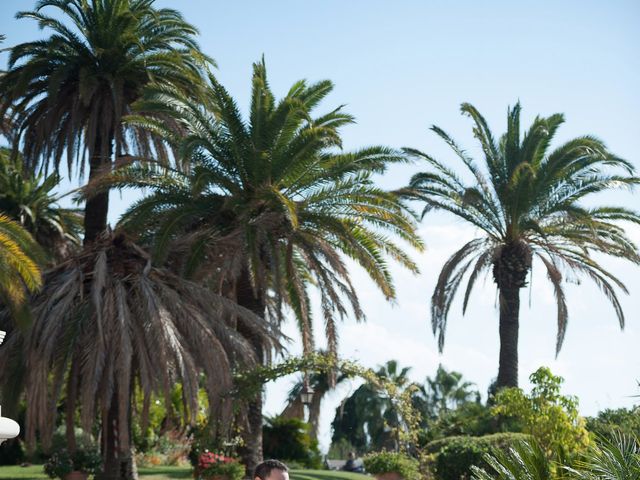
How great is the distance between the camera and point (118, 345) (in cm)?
2211

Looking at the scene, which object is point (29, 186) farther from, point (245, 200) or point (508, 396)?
point (508, 396)

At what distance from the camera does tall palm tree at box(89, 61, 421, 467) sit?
942 inches

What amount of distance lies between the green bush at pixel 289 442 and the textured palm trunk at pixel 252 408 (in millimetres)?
10600

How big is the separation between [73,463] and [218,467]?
4.12 m

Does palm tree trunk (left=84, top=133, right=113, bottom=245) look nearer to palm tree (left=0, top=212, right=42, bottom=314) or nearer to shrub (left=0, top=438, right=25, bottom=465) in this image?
palm tree (left=0, top=212, right=42, bottom=314)

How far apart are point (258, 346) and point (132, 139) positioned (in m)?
7.38

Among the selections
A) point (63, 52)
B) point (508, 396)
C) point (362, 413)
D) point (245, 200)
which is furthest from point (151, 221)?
point (362, 413)

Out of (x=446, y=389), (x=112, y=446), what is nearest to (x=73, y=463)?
(x=112, y=446)

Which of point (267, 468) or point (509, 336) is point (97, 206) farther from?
point (267, 468)

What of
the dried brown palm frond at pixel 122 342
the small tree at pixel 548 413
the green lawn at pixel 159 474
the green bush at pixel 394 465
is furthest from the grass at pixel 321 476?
the small tree at pixel 548 413

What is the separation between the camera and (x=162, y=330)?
22.2 m

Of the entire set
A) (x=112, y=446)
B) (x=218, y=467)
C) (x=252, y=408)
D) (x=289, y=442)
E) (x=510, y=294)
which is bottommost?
(x=218, y=467)

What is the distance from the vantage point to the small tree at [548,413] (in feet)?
65.9

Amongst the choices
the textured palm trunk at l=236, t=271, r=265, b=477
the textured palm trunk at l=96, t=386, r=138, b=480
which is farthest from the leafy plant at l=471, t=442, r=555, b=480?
the textured palm trunk at l=96, t=386, r=138, b=480
